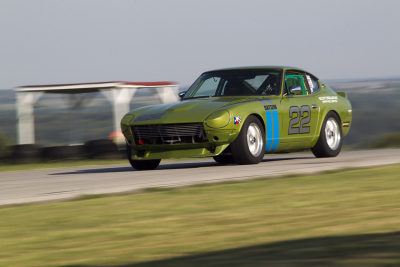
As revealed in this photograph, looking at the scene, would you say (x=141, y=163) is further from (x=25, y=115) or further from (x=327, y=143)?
(x=25, y=115)

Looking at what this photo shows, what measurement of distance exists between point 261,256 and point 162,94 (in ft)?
45.7

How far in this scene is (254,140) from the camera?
9336 millimetres

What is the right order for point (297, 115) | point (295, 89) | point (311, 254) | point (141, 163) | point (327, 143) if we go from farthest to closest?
point (327, 143)
point (297, 115)
point (295, 89)
point (141, 163)
point (311, 254)

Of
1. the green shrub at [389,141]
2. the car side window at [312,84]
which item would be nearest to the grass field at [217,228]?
the car side window at [312,84]

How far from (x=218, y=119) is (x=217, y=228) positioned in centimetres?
467

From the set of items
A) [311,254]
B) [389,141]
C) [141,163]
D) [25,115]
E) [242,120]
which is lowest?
[389,141]

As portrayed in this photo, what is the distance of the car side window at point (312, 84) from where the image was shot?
11.0 m

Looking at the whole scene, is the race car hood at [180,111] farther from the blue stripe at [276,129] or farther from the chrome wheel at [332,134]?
the chrome wheel at [332,134]

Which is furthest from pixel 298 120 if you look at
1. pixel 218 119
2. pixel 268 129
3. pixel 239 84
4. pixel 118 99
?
pixel 118 99

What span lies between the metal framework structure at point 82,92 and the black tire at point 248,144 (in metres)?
6.46

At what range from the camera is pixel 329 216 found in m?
4.46

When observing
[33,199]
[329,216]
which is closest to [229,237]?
[329,216]

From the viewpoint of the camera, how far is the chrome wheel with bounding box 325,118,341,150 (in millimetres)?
10961

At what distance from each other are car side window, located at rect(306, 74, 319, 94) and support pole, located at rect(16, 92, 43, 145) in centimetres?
753
